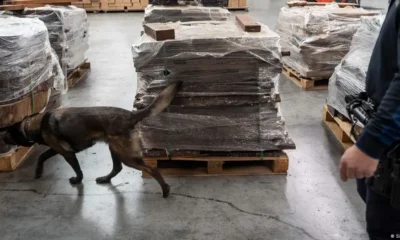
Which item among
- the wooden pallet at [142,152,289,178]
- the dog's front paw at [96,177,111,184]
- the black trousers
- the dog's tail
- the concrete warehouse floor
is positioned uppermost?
the dog's tail

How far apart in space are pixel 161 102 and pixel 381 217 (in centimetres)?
175

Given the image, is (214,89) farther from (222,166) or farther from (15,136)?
(15,136)

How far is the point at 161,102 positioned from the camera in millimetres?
2973

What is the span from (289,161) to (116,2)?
478 inches

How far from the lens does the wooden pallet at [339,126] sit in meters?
3.84

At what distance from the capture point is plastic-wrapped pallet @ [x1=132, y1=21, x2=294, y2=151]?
3.11 metres

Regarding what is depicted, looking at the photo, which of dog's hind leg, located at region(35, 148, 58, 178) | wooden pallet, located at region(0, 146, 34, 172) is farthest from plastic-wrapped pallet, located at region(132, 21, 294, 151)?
wooden pallet, located at region(0, 146, 34, 172)

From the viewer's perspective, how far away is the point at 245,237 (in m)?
2.60

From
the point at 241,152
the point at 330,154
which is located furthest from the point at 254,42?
the point at 330,154

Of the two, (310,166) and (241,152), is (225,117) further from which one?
(310,166)

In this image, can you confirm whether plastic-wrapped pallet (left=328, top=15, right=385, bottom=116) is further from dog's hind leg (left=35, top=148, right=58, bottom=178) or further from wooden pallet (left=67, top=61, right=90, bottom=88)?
wooden pallet (left=67, top=61, right=90, bottom=88)

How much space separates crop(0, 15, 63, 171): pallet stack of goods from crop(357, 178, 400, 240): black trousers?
285cm

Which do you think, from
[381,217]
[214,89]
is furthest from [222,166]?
[381,217]

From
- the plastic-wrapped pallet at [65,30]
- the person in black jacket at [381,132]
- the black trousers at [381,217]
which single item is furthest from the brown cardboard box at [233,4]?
the black trousers at [381,217]
